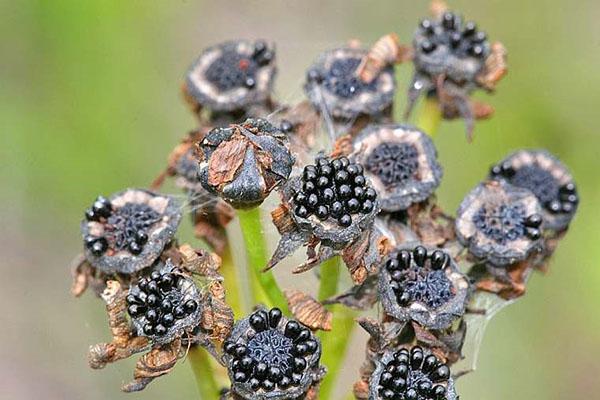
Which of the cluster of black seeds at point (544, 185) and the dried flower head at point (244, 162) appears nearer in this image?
the dried flower head at point (244, 162)

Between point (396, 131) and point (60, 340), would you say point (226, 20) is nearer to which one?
point (60, 340)

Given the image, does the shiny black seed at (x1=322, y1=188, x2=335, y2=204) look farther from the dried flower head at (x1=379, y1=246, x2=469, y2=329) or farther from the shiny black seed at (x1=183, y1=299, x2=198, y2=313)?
the shiny black seed at (x1=183, y1=299, x2=198, y2=313)

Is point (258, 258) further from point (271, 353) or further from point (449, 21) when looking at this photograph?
point (449, 21)

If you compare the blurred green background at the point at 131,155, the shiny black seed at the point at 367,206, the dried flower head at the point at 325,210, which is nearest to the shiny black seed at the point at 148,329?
the dried flower head at the point at 325,210

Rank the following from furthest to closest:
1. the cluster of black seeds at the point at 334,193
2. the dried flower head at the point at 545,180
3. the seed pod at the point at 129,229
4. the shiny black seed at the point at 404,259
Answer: the dried flower head at the point at 545,180
the seed pod at the point at 129,229
the shiny black seed at the point at 404,259
the cluster of black seeds at the point at 334,193

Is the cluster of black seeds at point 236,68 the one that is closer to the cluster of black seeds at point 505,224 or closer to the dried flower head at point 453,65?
the dried flower head at point 453,65

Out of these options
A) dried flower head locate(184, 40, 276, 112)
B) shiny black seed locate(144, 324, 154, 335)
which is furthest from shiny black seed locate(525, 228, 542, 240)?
shiny black seed locate(144, 324, 154, 335)
